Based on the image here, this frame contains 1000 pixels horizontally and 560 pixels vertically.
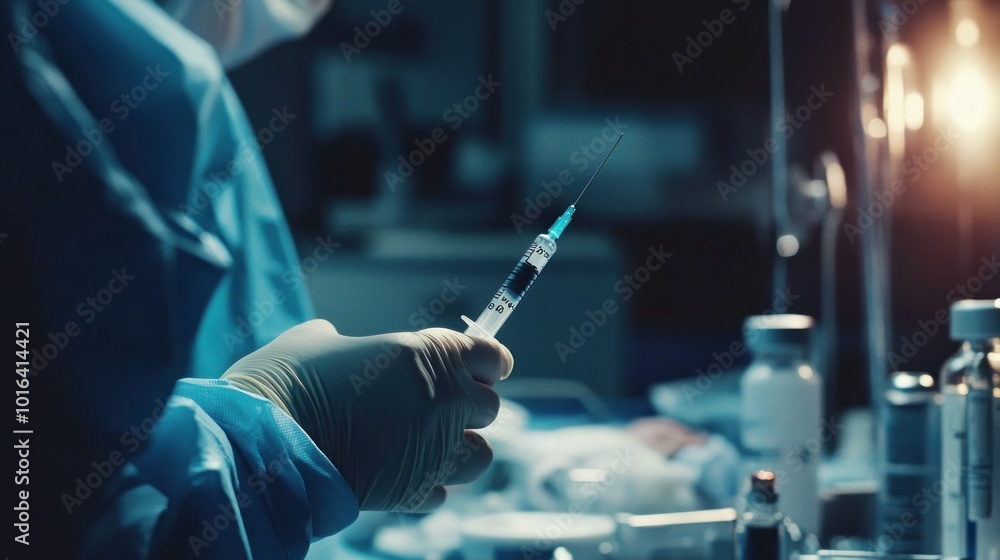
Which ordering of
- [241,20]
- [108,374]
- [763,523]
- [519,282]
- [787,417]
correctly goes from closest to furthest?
1. [108,374]
2. [763,523]
3. [519,282]
4. [787,417]
5. [241,20]

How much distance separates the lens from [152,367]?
0.60 meters

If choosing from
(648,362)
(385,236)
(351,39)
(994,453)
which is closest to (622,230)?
(648,362)

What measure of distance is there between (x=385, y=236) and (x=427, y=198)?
347 millimetres

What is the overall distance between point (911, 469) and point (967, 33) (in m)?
0.71

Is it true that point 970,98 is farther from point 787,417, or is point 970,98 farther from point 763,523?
point 763,523

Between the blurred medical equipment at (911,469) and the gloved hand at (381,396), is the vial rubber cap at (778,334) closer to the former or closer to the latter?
the blurred medical equipment at (911,469)

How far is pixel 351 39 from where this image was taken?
11.5ft

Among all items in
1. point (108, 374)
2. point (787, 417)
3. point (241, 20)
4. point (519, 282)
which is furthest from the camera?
point (241, 20)

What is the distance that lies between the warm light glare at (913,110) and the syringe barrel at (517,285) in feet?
2.13

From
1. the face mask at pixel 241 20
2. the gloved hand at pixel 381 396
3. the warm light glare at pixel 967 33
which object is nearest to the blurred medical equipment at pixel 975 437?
the gloved hand at pixel 381 396

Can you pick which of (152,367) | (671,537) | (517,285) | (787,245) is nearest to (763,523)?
(671,537)

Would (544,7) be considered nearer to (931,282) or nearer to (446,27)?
(446,27)

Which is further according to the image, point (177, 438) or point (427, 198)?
point (427, 198)

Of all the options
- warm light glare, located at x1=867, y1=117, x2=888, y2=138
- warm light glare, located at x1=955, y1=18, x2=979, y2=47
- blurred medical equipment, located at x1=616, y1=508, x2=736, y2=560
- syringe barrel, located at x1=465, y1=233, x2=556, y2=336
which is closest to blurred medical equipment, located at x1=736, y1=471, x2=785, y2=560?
blurred medical equipment, located at x1=616, y1=508, x2=736, y2=560
